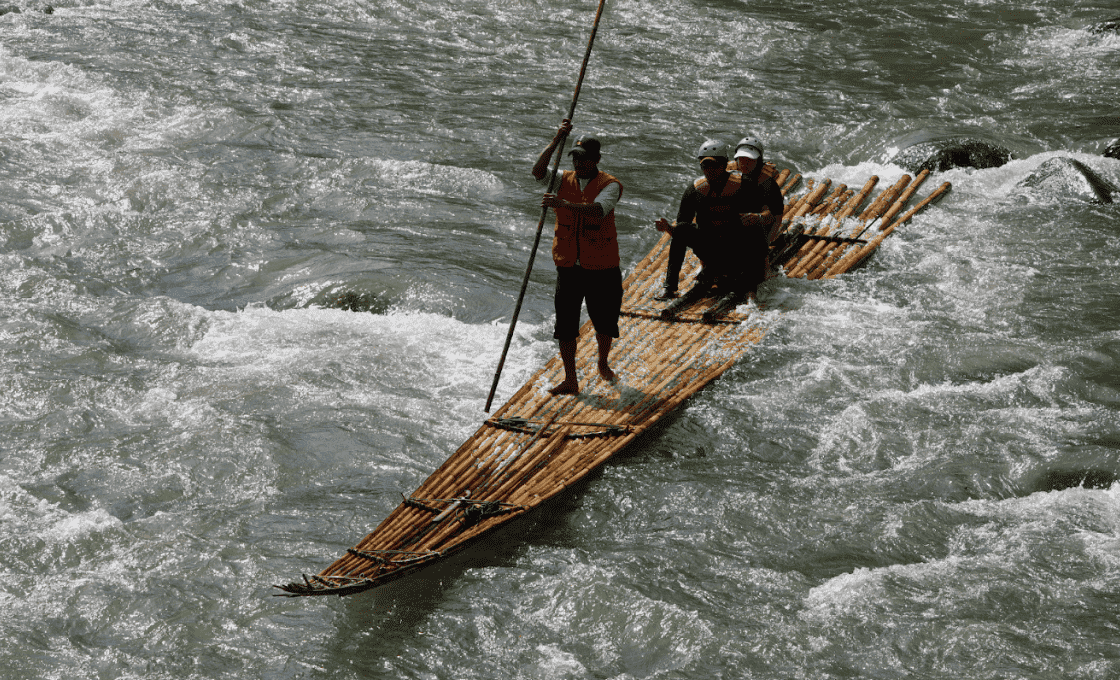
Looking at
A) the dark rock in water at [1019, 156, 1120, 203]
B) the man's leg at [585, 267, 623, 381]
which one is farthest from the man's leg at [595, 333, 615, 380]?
the dark rock in water at [1019, 156, 1120, 203]

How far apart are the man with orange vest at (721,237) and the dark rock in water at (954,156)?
337 cm

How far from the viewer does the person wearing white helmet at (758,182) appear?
25.3 ft

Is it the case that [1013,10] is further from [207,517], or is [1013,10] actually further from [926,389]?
[207,517]

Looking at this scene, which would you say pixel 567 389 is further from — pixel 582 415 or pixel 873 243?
pixel 873 243

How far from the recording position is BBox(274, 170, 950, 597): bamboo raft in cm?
529

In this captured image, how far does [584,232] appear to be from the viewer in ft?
20.4

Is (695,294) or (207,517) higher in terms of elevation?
(695,294)

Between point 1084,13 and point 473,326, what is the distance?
11.5 metres

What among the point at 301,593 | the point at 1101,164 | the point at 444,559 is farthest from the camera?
the point at 1101,164

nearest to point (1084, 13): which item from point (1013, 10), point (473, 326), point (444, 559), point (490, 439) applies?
point (1013, 10)

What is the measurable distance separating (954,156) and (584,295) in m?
5.65

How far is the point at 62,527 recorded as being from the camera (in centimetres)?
570

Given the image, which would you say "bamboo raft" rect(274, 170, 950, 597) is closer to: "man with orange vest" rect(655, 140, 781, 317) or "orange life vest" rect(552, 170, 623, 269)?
"man with orange vest" rect(655, 140, 781, 317)

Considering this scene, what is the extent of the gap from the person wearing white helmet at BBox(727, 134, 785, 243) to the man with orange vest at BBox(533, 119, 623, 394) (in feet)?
5.57
